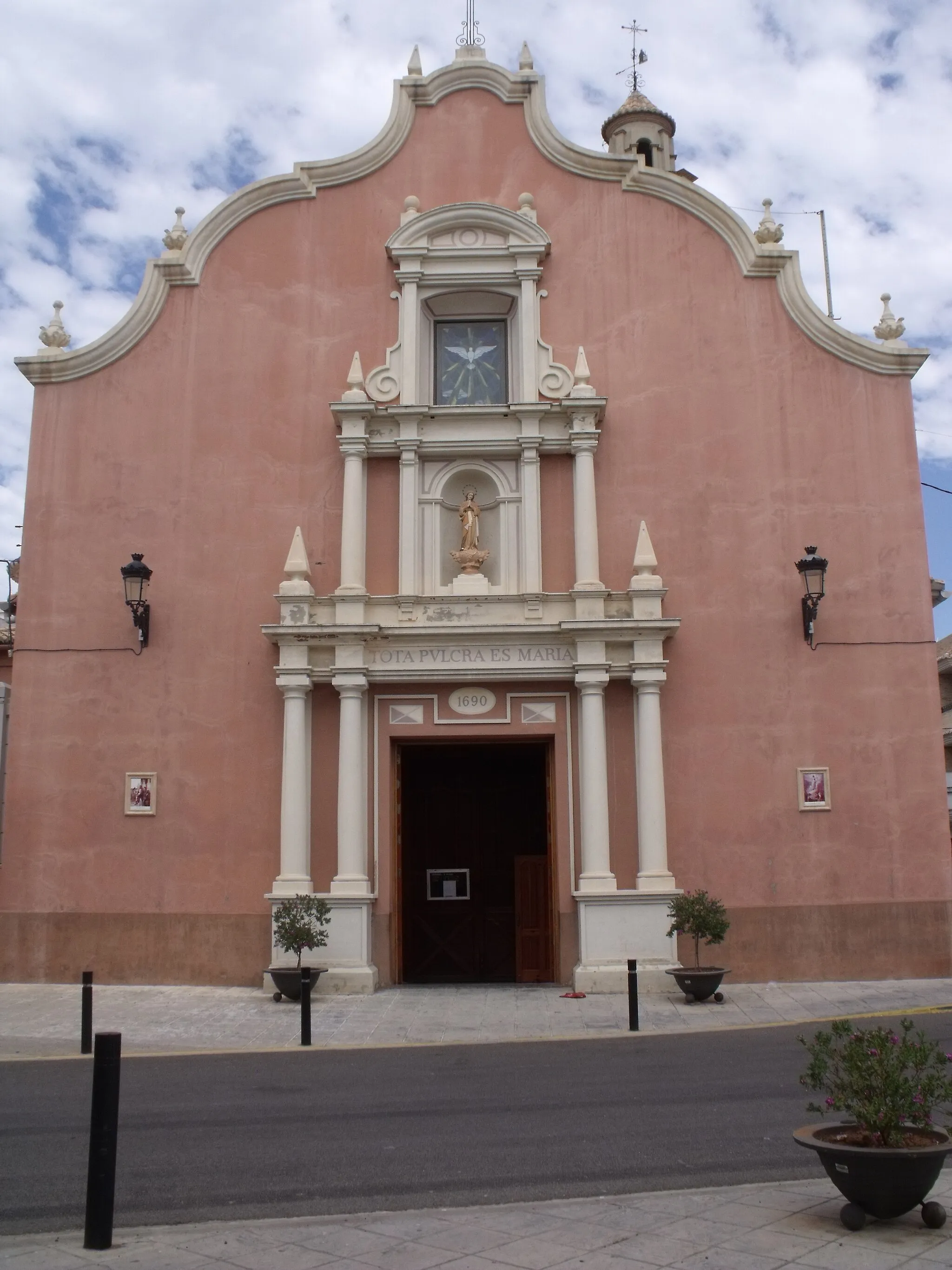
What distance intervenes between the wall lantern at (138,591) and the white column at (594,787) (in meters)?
6.04

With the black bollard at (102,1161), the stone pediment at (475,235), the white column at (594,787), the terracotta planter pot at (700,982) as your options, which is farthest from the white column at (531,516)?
the black bollard at (102,1161)

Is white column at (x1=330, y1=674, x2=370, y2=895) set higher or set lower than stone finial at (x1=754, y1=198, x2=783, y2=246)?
lower

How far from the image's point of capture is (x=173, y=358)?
18000mm

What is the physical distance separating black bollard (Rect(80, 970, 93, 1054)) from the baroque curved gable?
9.48m

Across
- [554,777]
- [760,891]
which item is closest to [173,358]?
[554,777]

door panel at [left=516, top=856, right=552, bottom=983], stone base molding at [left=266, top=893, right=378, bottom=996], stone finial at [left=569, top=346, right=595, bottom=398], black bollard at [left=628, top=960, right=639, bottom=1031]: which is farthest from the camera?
door panel at [left=516, top=856, right=552, bottom=983]

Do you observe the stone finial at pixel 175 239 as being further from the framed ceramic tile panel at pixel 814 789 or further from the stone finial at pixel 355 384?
the framed ceramic tile panel at pixel 814 789

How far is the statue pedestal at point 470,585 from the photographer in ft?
55.6

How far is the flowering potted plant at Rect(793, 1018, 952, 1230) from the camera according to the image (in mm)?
5824

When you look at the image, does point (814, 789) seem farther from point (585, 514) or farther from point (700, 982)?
point (585, 514)

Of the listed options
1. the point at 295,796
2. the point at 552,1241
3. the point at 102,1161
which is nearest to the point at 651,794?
the point at 295,796

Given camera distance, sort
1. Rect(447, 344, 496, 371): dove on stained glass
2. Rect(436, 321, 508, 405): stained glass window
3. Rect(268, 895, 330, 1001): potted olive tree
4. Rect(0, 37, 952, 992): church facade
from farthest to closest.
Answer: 1. Rect(447, 344, 496, 371): dove on stained glass
2. Rect(436, 321, 508, 405): stained glass window
3. Rect(0, 37, 952, 992): church facade
4. Rect(268, 895, 330, 1001): potted olive tree

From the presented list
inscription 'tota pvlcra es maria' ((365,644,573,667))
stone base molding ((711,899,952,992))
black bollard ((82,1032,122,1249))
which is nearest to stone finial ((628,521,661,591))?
inscription 'tota pvlcra es maria' ((365,644,573,667))

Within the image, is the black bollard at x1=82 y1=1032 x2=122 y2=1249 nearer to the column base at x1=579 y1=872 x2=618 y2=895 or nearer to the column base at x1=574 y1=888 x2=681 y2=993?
the column base at x1=574 y1=888 x2=681 y2=993
